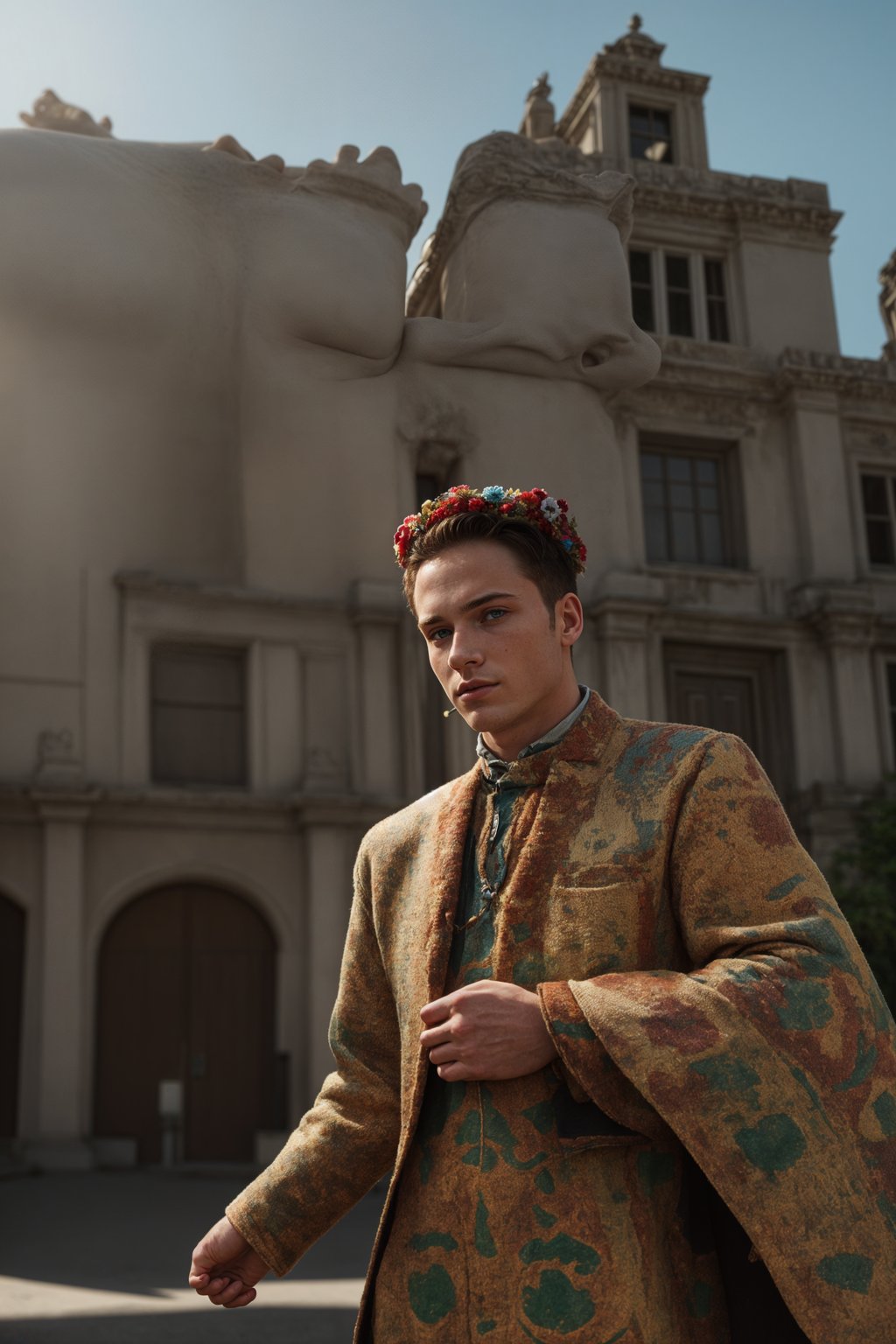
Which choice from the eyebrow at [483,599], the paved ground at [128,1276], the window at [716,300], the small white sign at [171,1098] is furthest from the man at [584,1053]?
the window at [716,300]

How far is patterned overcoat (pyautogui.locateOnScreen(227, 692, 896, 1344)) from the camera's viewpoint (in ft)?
3.22

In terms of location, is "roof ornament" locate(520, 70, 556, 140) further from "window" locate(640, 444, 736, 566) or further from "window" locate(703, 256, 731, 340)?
"window" locate(640, 444, 736, 566)

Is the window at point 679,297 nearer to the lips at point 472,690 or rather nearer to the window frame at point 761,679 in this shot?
the window frame at point 761,679

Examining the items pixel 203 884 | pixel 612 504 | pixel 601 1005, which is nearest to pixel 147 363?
pixel 612 504

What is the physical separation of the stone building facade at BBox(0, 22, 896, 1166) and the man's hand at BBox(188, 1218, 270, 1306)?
72.2 inches

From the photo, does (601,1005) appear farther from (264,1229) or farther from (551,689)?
(264,1229)

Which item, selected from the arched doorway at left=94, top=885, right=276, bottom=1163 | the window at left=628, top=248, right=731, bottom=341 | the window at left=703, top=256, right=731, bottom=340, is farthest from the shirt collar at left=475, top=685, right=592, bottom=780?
the window at left=703, top=256, right=731, bottom=340

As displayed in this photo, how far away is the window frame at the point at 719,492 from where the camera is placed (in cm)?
411

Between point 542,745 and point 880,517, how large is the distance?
Result: 13.6 feet

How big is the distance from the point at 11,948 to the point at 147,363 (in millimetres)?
2316

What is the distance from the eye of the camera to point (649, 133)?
4.15m

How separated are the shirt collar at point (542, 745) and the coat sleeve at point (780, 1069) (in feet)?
0.76

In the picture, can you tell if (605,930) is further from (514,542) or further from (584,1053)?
(514,542)

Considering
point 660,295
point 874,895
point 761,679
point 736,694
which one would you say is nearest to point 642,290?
point 660,295
